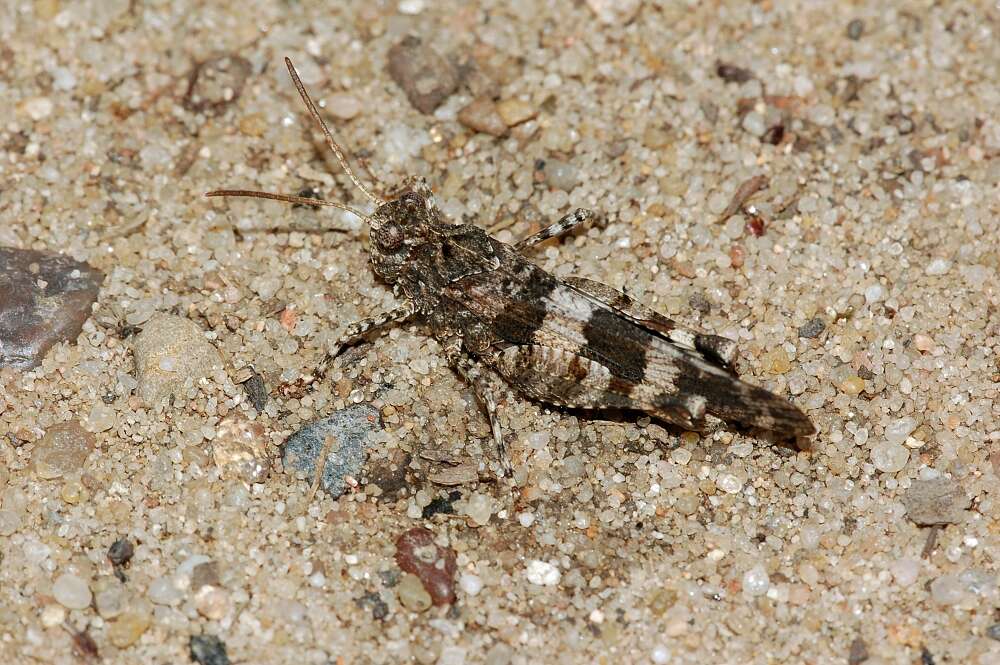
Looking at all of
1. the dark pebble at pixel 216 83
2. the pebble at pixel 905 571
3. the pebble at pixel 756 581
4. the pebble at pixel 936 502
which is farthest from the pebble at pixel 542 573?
the dark pebble at pixel 216 83

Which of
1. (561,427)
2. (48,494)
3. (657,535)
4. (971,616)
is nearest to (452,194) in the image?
(561,427)

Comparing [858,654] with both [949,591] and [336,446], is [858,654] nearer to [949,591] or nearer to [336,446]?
[949,591]

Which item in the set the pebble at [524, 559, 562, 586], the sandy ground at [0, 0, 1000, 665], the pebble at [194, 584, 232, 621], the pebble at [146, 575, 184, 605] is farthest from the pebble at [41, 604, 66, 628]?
the pebble at [524, 559, 562, 586]

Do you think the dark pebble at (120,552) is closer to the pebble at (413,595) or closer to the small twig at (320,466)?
the small twig at (320,466)

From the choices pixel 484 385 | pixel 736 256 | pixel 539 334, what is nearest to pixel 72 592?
pixel 484 385

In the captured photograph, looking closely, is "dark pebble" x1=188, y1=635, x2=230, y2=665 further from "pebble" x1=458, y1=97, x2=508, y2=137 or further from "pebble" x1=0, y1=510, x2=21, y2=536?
"pebble" x1=458, y1=97, x2=508, y2=137

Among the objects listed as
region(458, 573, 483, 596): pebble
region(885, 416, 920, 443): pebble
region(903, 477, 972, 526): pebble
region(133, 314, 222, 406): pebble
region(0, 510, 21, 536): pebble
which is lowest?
region(0, 510, 21, 536): pebble
